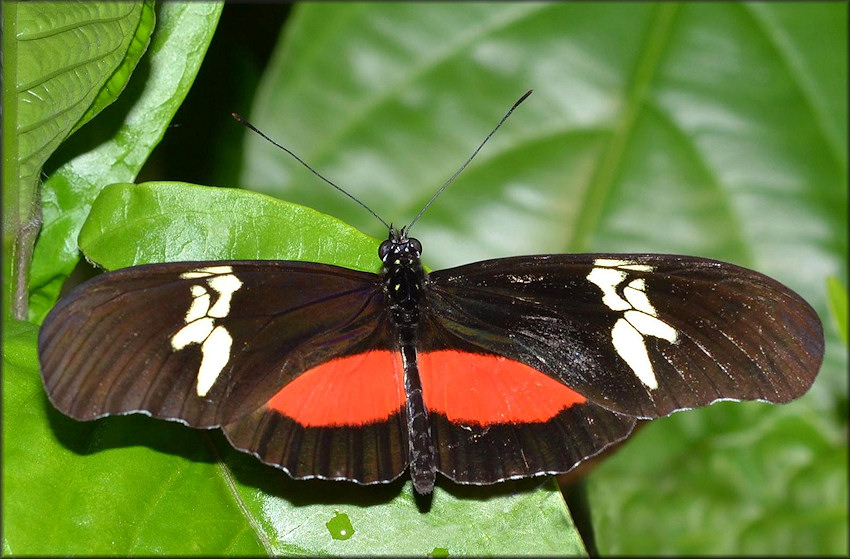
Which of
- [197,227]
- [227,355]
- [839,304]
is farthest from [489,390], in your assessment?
[839,304]

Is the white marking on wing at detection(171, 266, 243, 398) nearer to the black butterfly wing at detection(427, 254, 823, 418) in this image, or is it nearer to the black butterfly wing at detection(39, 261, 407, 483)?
the black butterfly wing at detection(39, 261, 407, 483)

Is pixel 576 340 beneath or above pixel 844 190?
beneath

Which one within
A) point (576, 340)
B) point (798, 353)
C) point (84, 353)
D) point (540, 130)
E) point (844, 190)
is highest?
point (844, 190)

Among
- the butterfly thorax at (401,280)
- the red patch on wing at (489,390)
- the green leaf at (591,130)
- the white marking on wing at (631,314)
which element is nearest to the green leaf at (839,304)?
the white marking on wing at (631,314)

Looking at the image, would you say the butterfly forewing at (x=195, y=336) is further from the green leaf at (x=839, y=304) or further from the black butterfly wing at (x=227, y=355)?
the green leaf at (x=839, y=304)

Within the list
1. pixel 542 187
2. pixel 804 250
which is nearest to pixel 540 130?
pixel 542 187

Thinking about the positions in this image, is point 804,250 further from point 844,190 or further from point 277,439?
point 277,439
